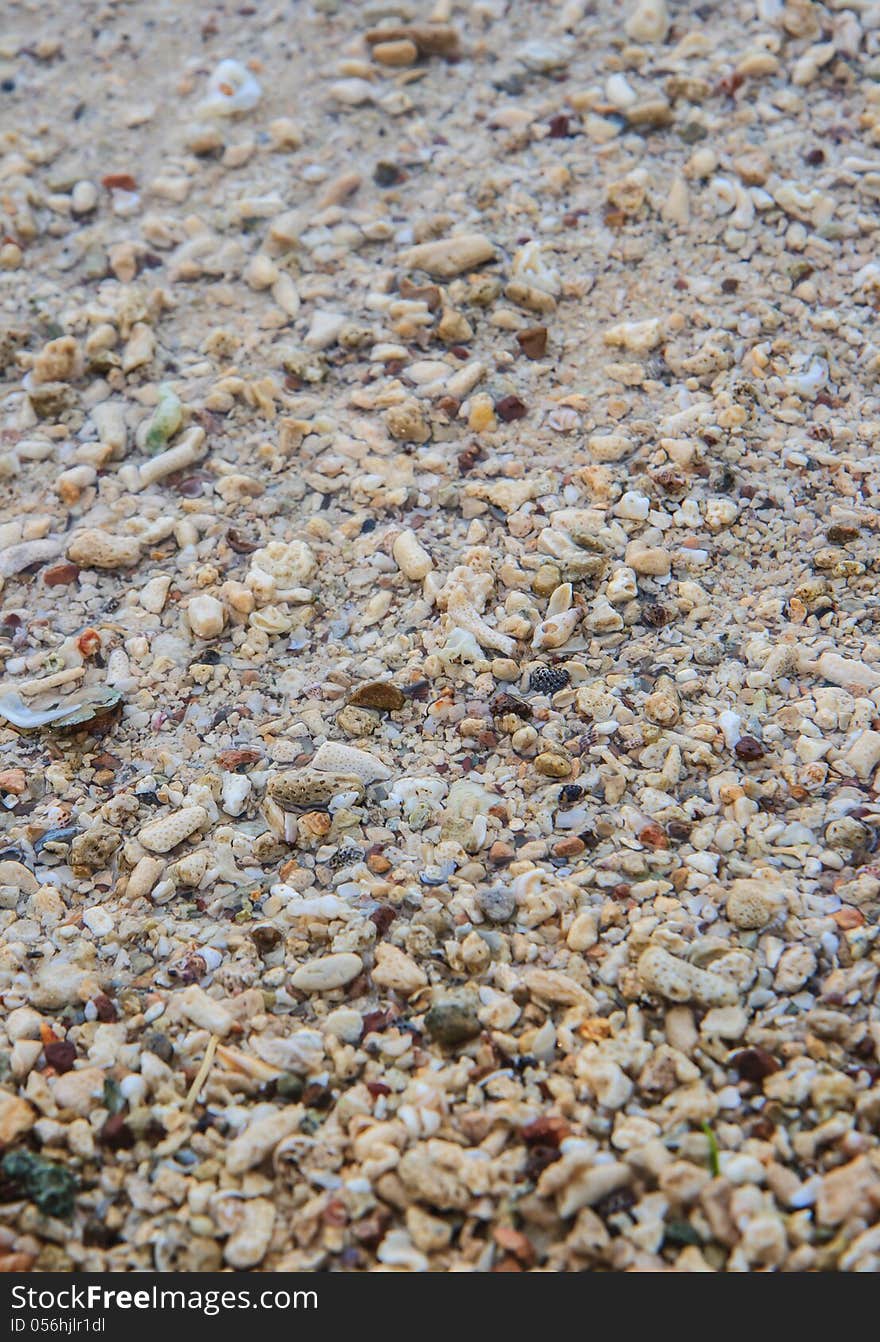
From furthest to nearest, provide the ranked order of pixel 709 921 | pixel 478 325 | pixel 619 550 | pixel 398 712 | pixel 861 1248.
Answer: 1. pixel 478 325
2. pixel 619 550
3. pixel 398 712
4. pixel 709 921
5. pixel 861 1248

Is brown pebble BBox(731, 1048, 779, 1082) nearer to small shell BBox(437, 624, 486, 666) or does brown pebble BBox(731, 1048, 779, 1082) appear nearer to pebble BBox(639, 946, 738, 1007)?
pebble BBox(639, 946, 738, 1007)

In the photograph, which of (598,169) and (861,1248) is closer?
(861,1248)

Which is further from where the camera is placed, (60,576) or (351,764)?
(60,576)

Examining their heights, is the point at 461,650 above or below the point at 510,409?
below

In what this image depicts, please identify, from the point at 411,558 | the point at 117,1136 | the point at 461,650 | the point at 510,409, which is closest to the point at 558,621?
the point at 461,650

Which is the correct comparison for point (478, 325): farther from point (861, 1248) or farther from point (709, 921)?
point (861, 1248)

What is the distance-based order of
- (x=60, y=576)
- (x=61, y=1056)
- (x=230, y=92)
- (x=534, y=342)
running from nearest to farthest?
(x=61, y=1056), (x=60, y=576), (x=534, y=342), (x=230, y=92)

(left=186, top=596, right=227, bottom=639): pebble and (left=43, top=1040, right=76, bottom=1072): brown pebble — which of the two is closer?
(left=43, top=1040, right=76, bottom=1072): brown pebble

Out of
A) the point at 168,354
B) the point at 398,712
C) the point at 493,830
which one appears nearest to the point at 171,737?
the point at 398,712

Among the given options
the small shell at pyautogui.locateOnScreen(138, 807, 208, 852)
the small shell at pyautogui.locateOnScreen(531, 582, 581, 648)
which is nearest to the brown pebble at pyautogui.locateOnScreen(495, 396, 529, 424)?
the small shell at pyautogui.locateOnScreen(531, 582, 581, 648)

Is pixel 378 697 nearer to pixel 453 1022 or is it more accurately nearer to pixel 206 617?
pixel 206 617

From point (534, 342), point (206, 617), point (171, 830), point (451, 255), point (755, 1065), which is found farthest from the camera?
point (451, 255)
